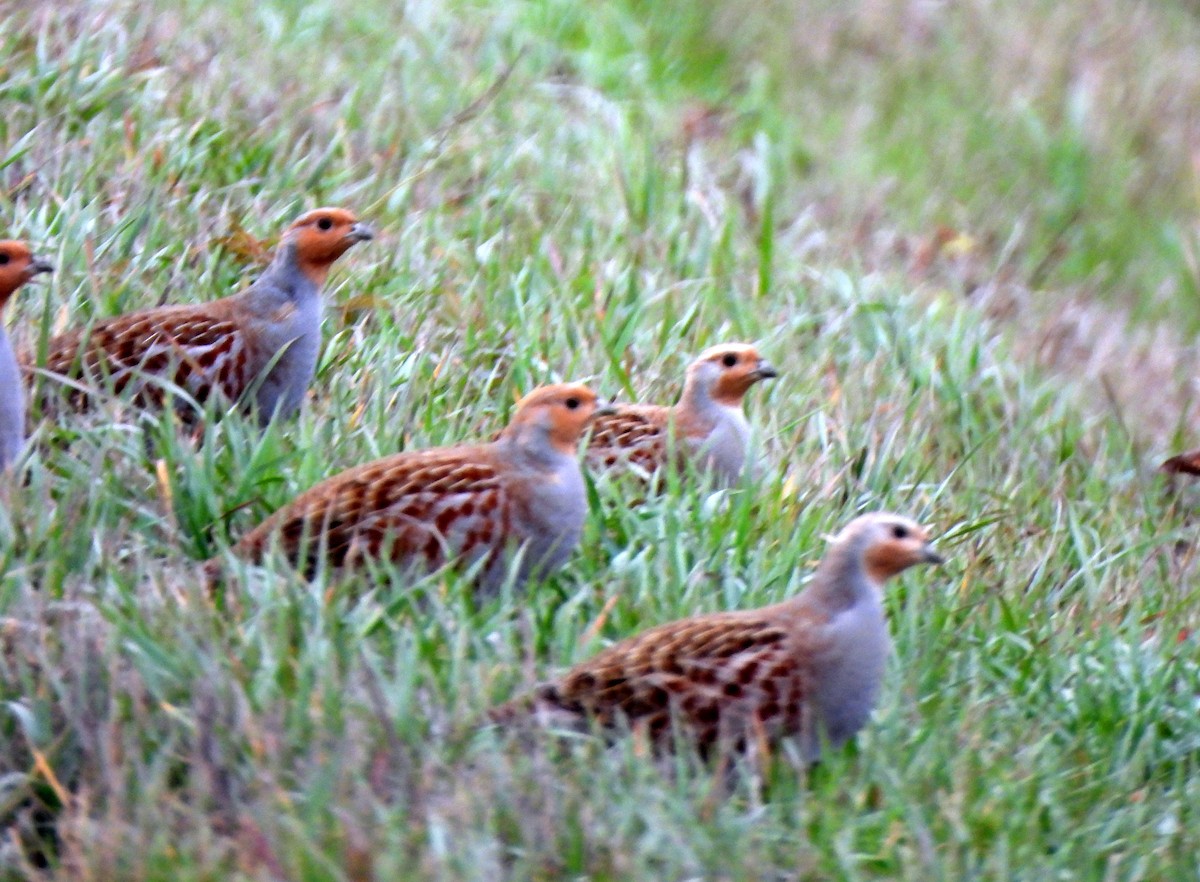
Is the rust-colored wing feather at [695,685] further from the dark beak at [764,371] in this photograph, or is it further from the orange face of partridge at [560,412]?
the dark beak at [764,371]

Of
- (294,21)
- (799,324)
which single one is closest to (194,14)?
(294,21)

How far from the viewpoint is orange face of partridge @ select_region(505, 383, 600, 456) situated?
16.4ft

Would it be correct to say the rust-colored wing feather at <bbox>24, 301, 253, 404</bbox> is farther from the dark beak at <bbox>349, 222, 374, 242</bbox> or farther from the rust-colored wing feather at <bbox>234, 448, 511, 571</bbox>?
the rust-colored wing feather at <bbox>234, 448, 511, 571</bbox>

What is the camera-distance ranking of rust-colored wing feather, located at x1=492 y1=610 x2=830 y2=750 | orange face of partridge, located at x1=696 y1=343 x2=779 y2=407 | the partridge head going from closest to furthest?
1. rust-colored wing feather, located at x1=492 y1=610 x2=830 y2=750
2. orange face of partridge, located at x1=696 y1=343 x2=779 y2=407
3. the partridge head

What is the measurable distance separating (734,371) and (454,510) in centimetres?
164

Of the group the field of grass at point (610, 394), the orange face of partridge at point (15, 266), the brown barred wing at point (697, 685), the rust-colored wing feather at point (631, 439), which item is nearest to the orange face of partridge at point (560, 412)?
the field of grass at point (610, 394)

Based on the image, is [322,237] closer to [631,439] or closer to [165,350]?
[165,350]

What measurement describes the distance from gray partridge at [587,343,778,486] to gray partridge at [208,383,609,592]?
0.84 m

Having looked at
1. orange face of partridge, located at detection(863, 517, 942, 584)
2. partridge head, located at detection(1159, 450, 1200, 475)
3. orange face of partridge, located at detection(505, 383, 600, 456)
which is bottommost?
partridge head, located at detection(1159, 450, 1200, 475)

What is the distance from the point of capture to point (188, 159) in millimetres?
7148

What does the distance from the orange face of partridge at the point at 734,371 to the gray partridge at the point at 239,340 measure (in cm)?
120

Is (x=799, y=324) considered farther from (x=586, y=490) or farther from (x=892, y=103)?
(x=892, y=103)

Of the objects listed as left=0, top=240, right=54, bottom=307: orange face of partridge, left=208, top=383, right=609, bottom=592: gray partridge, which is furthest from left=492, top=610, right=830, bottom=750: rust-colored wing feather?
left=0, top=240, right=54, bottom=307: orange face of partridge

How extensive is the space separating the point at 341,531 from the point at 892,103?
8195 millimetres
